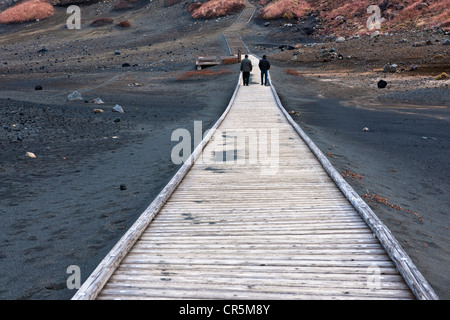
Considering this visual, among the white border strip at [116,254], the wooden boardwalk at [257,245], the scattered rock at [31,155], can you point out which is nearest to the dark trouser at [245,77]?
the scattered rock at [31,155]

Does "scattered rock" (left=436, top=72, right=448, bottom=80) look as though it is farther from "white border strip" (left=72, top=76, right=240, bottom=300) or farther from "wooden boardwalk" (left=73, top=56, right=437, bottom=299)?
"white border strip" (left=72, top=76, right=240, bottom=300)

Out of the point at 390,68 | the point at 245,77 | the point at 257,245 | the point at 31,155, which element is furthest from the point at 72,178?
the point at 390,68

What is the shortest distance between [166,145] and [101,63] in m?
27.4

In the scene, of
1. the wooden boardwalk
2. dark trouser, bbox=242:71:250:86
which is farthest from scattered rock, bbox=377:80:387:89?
the wooden boardwalk

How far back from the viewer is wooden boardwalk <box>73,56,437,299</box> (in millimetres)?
4211

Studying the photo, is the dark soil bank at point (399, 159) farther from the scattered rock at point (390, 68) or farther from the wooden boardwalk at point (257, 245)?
the scattered rock at point (390, 68)

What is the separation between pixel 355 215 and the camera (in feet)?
19.5

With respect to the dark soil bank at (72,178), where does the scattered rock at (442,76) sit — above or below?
above

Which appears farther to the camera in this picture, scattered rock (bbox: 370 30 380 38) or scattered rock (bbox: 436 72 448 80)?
scattered rock (bbox: 370 30 380 38)

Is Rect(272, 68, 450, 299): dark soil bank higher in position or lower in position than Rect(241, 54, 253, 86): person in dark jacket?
lower

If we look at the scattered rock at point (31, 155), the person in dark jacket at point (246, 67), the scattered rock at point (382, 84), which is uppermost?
the person in dark jacket at point (246, 67)

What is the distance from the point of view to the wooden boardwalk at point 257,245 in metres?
4.21

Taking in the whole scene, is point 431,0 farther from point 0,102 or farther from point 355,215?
point 355,215

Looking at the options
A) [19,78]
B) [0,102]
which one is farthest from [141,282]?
[19,78]
